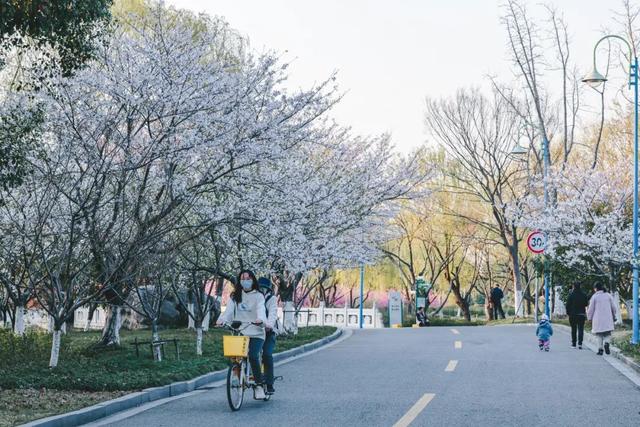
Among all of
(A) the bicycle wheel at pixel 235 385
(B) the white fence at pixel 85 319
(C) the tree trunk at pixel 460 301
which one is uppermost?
(C) the tree trunk at pixel 460 301

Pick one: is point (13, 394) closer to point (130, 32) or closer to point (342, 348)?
point (342, 348)

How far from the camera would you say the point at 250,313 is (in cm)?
1119

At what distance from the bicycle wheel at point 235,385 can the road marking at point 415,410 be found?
80.3 inches

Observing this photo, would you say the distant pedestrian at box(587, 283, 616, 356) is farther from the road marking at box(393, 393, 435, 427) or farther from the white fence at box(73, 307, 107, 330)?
the white fence at box(73, 307, 107, 330)

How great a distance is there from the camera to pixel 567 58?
125 ft

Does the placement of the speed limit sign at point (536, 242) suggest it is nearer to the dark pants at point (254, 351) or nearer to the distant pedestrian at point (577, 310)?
the distant pedestrian at point (577, 310)

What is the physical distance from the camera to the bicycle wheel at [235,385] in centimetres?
1065

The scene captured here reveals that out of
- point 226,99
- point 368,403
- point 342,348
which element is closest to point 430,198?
point 342,348

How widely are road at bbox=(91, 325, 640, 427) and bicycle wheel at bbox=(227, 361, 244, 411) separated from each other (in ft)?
0.54

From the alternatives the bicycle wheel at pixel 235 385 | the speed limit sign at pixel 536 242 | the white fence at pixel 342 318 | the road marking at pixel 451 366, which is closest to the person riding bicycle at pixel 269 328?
the bicycle wheel at pixel 235 385

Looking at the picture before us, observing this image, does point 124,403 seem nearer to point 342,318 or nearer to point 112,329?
point 112,329

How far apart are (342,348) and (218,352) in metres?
4.25

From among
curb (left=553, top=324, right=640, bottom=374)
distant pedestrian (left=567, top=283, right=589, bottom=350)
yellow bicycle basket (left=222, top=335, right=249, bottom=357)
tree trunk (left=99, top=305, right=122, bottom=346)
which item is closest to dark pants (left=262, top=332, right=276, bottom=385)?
yellow bicycle basket (left=222, top=335, right=249, bottom=357)

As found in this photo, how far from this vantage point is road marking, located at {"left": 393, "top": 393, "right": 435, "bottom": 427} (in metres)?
9.56
